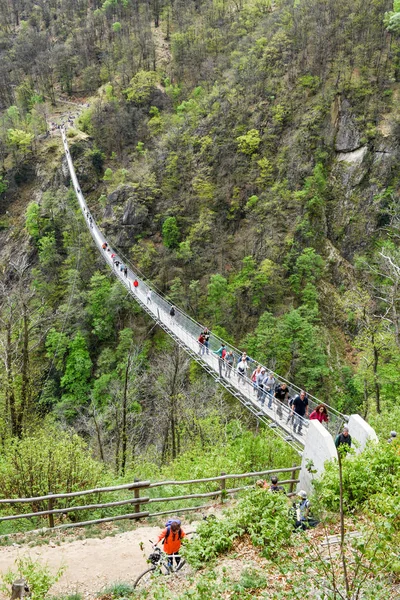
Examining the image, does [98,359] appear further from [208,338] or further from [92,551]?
[92,551]

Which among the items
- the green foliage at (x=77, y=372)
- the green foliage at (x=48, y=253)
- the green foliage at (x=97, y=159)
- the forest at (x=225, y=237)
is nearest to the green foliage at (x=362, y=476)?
the forest at (x=225, y=237)

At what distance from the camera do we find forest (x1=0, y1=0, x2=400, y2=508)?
17234 millimetres

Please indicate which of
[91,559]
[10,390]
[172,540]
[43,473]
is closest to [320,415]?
[172,540]

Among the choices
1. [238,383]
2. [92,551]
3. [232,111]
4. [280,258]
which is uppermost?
[232,111]

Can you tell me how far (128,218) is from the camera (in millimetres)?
28562

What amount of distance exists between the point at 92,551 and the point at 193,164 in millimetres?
26244

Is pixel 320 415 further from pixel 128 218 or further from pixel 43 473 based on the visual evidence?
pixel 128 218

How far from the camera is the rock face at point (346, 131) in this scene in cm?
2291

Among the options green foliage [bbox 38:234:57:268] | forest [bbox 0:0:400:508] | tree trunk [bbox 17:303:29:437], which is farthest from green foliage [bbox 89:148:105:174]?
tree trunk [bbox 17:303:29:437]

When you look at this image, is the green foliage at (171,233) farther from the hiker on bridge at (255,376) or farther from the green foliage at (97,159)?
the hiker on bridge at (255,376)

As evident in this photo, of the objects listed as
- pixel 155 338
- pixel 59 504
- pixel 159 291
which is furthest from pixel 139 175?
pixel 59 504

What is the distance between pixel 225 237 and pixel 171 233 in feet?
11.6

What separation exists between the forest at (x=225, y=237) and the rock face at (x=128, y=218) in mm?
116

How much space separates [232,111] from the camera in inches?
1114
